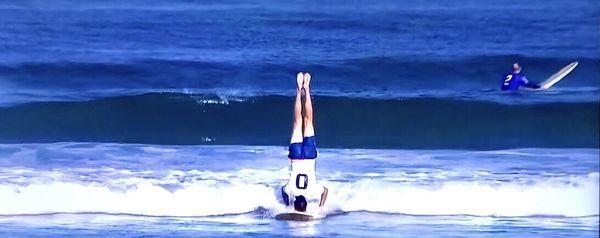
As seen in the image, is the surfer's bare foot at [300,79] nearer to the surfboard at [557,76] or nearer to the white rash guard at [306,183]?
the white rash guard at [306,183]

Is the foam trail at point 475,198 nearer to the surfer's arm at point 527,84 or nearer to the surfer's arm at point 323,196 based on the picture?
the surfer's arm at point 323,196

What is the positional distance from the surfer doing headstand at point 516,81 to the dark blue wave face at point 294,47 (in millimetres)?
12

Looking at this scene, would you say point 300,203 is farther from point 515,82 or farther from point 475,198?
point 515,82

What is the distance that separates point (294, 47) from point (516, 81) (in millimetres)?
406

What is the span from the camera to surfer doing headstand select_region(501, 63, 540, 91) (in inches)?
60.7

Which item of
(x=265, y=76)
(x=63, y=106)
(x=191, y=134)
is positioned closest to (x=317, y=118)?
(x=265, y=76)

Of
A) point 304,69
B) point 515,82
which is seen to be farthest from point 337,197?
point 515,82

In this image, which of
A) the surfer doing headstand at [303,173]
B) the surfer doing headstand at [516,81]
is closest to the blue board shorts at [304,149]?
the surfer doing headstand at [303,173]

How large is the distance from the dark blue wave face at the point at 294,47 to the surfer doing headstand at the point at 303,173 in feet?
0.27

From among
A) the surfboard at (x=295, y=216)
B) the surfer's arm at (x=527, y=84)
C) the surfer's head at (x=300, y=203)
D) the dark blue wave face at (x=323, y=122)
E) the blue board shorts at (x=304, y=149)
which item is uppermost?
the surfer's arm at (x=527, y=84)

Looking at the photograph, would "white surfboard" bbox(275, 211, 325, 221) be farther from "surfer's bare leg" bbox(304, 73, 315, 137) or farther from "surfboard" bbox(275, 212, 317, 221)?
"surfer's bare leg" bbox(304, 73, 315, 137)

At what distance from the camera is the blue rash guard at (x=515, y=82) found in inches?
60.7

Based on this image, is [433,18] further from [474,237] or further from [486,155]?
[474,237]

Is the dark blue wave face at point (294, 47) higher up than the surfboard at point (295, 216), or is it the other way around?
the dark blue wave face at point (294, 47)
